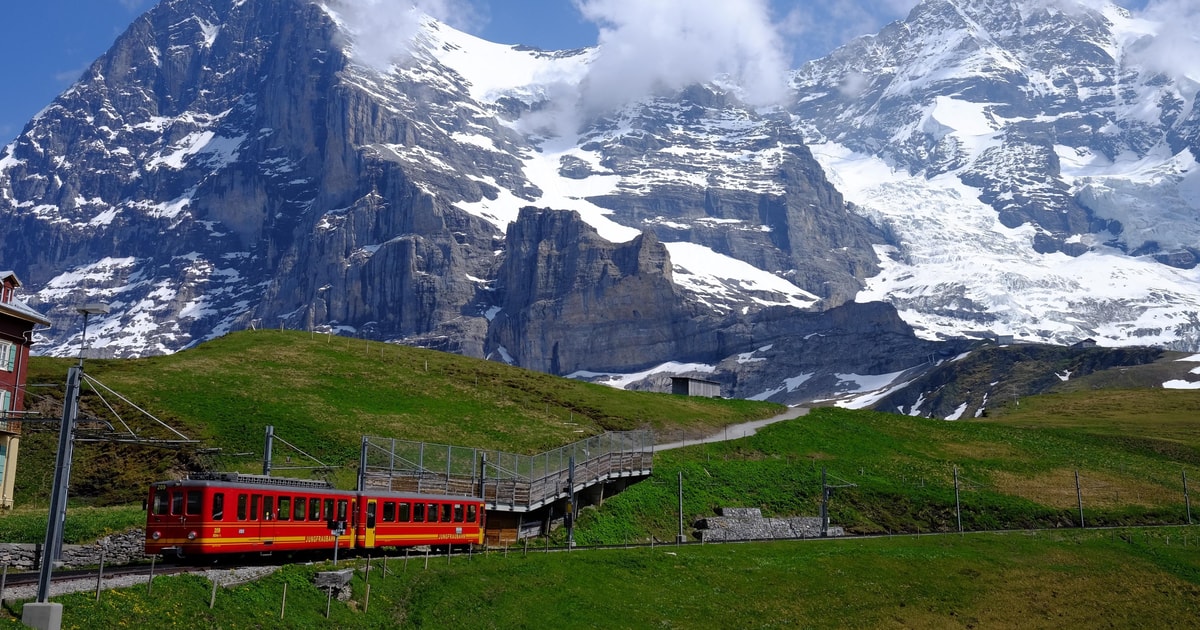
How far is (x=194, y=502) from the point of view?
3688 centimetres

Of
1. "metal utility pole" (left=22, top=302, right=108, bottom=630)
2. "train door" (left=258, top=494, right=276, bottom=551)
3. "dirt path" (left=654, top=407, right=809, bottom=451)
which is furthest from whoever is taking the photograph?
"dirt path" (left=654, top=407, right=809, bottom=451)

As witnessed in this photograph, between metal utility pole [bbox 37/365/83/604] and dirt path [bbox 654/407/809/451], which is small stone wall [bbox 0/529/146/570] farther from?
dirt path [bbox 654/407/809/451]

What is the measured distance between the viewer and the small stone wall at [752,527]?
63781 millimetres

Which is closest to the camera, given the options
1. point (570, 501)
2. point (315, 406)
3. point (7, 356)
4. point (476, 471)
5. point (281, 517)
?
point (281, 517)

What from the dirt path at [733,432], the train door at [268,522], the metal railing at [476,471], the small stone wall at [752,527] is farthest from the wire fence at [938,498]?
the train door at [268,522]

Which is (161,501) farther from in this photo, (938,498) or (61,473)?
(938,498)

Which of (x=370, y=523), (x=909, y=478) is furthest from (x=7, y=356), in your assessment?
(x=909, y=478)

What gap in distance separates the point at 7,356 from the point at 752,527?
4208 centimetres

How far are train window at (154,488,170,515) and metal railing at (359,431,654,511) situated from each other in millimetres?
11552

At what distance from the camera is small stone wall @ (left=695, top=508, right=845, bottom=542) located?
63.8 meters

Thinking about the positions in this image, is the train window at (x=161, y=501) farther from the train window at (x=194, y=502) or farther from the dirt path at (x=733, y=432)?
the dirt path at (x=733, y=432)

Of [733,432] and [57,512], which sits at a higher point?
[733,432]

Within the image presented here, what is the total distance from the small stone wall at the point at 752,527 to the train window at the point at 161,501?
32906mm

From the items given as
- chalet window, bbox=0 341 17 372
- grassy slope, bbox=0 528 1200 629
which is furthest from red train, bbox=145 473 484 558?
chalet window, bbox=0 341 17 372
